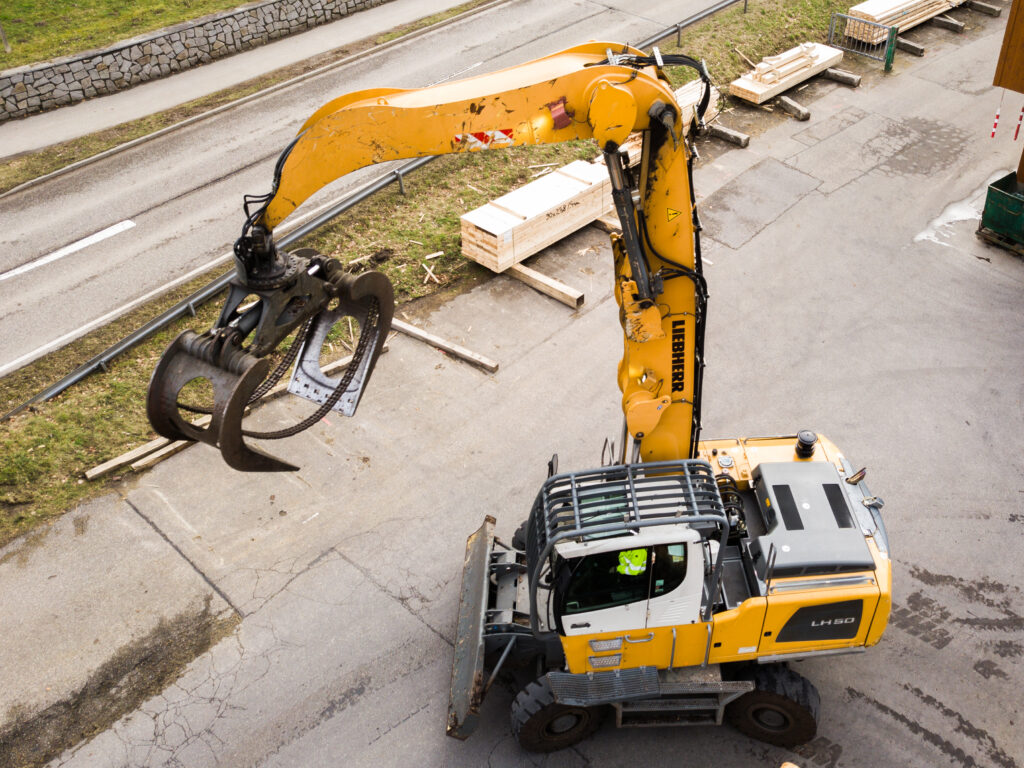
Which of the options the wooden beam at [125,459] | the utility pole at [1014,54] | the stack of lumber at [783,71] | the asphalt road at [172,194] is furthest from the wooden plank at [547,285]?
the utility pole at [1014,54]

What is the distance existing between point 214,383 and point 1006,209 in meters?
14.2

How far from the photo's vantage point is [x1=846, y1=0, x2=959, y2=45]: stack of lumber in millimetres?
21766

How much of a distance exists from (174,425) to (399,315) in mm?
7664

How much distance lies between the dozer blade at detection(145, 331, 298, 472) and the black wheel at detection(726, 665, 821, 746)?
4950mm

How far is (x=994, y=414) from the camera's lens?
40.5 feet

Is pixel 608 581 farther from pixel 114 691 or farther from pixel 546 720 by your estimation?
pixel 114 691

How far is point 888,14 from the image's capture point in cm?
2233

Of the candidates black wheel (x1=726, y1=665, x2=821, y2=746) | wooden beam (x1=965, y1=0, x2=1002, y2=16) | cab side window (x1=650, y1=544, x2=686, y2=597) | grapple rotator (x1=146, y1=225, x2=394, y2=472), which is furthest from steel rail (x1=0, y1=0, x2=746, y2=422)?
wooden beam (x1=965, y1=0, x2=1002, y2=16)

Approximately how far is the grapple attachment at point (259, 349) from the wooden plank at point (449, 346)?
5.47 metres

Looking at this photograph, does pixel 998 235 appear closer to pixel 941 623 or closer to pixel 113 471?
pixel 941 623

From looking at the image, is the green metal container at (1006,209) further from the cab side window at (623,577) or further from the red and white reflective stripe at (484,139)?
the red and white reflective stripe at (484,139)

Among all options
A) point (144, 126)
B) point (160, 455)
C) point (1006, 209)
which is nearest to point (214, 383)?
point (160, 455)

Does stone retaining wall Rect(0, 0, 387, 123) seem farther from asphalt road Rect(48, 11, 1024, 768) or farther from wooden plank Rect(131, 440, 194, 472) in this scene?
wooden plank Rect(131, 440, 194, 472)

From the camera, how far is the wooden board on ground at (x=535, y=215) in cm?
1484
